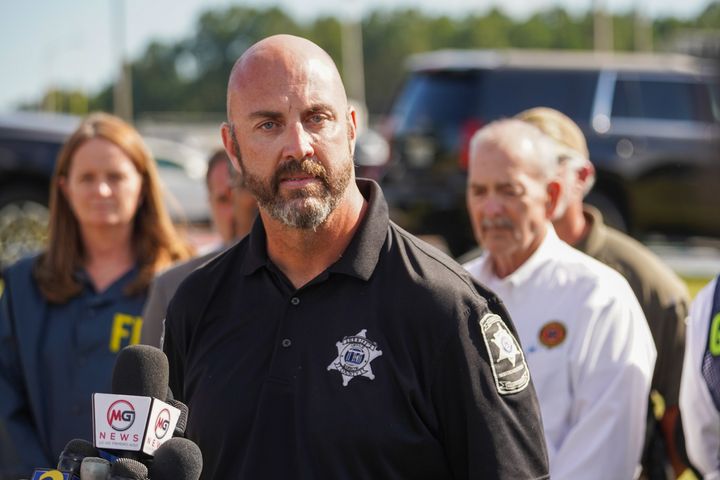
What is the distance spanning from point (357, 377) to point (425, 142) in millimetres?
9824

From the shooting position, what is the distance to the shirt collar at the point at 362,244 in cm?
259

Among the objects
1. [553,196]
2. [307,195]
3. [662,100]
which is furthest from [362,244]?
[662,100]

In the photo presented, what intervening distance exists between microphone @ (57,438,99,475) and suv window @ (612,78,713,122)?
11.1 m

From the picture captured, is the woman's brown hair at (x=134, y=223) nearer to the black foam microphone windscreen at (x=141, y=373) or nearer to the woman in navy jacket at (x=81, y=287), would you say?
the woman in navy jacket at (x=81, y=287)

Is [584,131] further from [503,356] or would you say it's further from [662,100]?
[503,356]

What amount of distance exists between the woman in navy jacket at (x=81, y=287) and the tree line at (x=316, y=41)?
95.6m

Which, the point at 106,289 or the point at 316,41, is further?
the point at 316,41

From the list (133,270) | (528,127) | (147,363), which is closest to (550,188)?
(528,127)

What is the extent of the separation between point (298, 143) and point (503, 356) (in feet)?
2.19

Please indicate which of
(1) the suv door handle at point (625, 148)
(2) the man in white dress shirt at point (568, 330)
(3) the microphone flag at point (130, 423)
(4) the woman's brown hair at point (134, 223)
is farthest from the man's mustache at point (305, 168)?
(1) the suv door handle at point (625, 148)

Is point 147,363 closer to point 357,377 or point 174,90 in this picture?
point 357,377

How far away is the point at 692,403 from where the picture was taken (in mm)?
3725

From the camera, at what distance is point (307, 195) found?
259 cm

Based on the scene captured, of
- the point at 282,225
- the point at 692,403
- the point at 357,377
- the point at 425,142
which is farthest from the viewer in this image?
the point at 425,142
